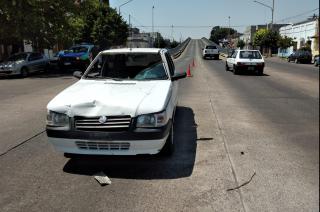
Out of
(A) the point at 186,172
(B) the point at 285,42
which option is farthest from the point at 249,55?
(B) the point at 285,42

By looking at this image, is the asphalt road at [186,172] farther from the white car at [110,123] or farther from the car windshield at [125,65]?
the car windshield at [125,65]

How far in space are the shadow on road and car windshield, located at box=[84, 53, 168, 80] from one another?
1.71m

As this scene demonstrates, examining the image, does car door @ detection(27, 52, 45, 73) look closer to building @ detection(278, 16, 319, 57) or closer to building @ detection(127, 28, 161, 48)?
building @ detection(127, 28, 161, 48)

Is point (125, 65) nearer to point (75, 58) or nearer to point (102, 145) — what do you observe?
point (102, 145)

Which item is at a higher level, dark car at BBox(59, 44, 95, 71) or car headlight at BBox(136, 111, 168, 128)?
dark car at BBox(59, 44, 95, 71)

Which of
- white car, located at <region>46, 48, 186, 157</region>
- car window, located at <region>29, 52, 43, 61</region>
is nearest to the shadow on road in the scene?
white car, located at <region>46, 48, 186, 157</region>

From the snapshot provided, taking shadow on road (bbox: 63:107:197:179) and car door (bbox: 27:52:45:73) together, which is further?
car door (bbox: 27:52:45:73)

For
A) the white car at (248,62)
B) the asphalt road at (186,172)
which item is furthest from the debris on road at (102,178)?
the white car at (248,62)

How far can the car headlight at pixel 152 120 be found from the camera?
5.25 metres

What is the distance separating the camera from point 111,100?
Answer: 18.0 feet

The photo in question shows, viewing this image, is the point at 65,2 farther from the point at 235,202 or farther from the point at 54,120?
the point at 235,202

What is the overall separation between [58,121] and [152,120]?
1.27 metres

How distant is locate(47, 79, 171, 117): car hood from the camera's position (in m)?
5.27

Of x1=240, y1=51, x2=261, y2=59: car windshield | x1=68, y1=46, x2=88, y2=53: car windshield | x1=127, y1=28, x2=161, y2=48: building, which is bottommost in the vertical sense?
x1=240, y1=51, x2=261, y2=59: car windshield
